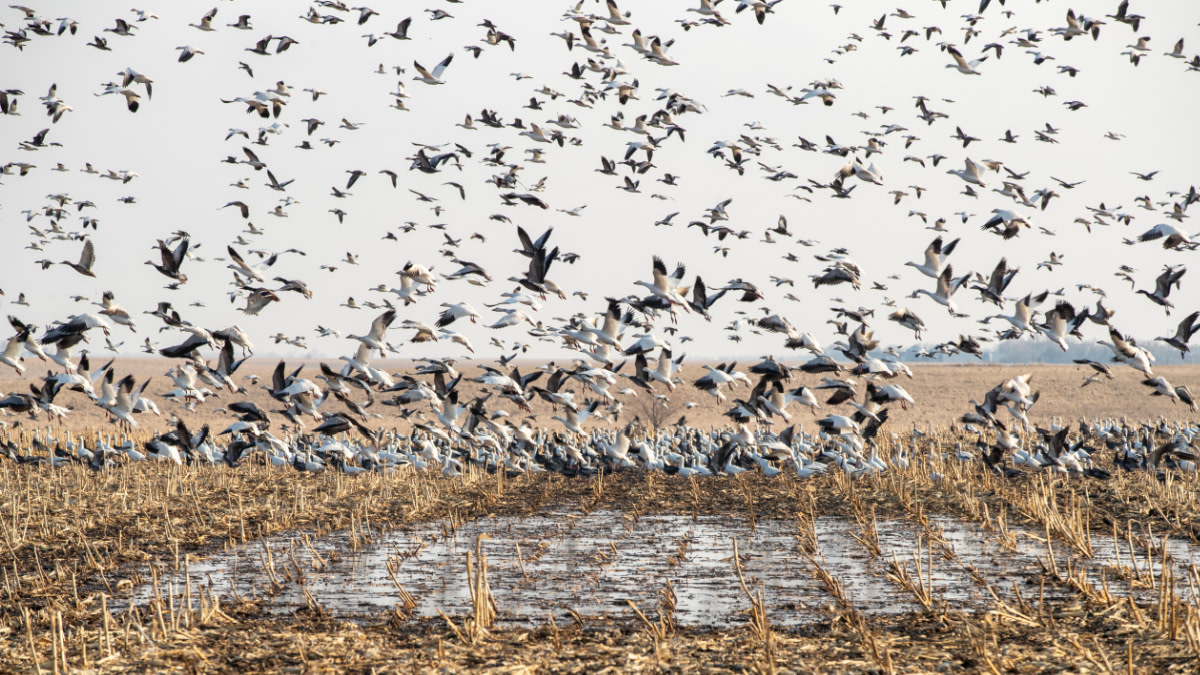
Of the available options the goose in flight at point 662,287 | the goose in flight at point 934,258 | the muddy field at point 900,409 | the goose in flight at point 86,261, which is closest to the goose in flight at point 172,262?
the goose in flight at point 86,261

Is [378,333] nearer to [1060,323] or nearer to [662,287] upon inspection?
[662,287]

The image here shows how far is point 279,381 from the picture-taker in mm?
19266

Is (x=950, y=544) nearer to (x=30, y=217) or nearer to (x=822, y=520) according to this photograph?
(x=822, y=520)

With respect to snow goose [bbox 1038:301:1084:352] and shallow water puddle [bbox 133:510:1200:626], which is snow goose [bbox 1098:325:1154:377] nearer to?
snow goose [bbox 1038:301:1084:352]

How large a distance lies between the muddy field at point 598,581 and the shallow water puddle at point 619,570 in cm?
6

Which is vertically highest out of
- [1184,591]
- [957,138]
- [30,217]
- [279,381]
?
[957,138]

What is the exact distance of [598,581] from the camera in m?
12.7

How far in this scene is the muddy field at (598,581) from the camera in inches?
341

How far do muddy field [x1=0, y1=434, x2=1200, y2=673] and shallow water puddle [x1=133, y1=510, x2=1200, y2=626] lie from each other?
0.06 meters

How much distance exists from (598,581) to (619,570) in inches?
34.5

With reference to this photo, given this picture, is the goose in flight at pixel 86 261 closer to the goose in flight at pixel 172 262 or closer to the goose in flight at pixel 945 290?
the goose in flight at pixel 172 262

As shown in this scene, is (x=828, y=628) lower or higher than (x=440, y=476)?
higher

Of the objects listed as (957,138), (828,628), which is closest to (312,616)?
(828,628)

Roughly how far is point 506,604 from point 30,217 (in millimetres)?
20065
